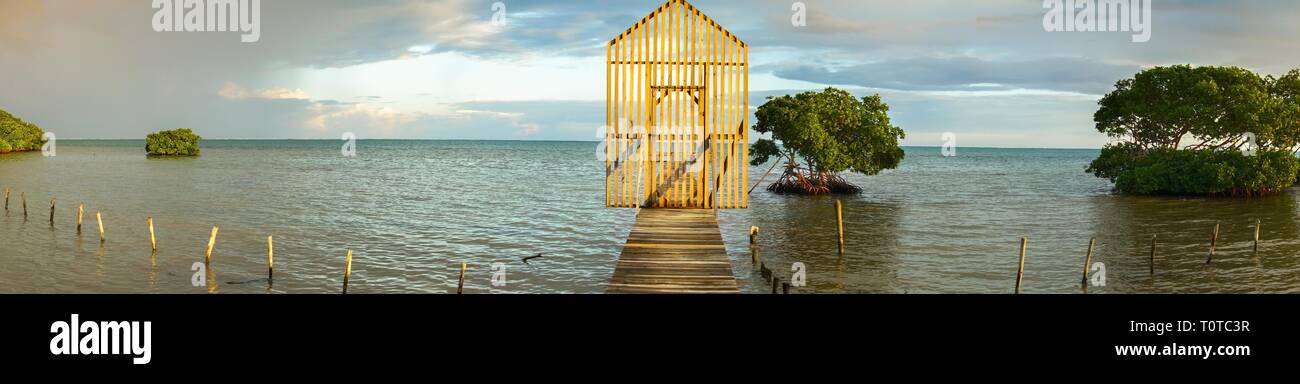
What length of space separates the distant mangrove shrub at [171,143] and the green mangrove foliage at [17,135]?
39.7ft

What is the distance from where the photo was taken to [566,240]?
29.6 m

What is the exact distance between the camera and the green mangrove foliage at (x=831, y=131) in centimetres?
4375

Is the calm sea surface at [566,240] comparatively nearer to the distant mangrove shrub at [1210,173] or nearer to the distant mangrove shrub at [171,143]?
the distant mangrove shrub at [1210,173]

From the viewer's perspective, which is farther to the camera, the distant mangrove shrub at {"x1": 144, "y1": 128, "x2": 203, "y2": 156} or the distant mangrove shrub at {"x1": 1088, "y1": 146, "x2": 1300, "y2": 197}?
the distant mangrove shrub at {"x1": 144, "y1": 128, "x2": 203, "y2": 156}

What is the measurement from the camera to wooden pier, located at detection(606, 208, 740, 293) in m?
14.6

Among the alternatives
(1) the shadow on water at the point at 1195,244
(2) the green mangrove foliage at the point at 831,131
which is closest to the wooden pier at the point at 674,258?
(1) the shadow on water at the point at 1195,244

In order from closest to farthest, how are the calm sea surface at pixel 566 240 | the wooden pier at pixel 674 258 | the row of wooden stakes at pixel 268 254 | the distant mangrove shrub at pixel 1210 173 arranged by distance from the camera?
the wooden pier at pixel 674 258, the row of wooden stakes at pixel 268 254, the calm sea surface at pixel 566 240, the distant mangrove shrub at pixel 1210 173

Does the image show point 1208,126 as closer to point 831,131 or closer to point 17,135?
point 831,131

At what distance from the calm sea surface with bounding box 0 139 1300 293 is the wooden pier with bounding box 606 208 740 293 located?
2.20 meters

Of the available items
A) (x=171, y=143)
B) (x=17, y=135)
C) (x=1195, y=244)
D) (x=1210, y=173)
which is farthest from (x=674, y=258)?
(x=17, y=135)

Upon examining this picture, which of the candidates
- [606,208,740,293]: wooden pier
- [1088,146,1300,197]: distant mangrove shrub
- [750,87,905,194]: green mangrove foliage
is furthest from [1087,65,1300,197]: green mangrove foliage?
[606,208,740,293]: wooden pier

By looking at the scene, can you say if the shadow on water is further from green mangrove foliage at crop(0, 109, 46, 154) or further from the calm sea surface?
green mangrove foliage at crop(0, 109, 46, 154)
